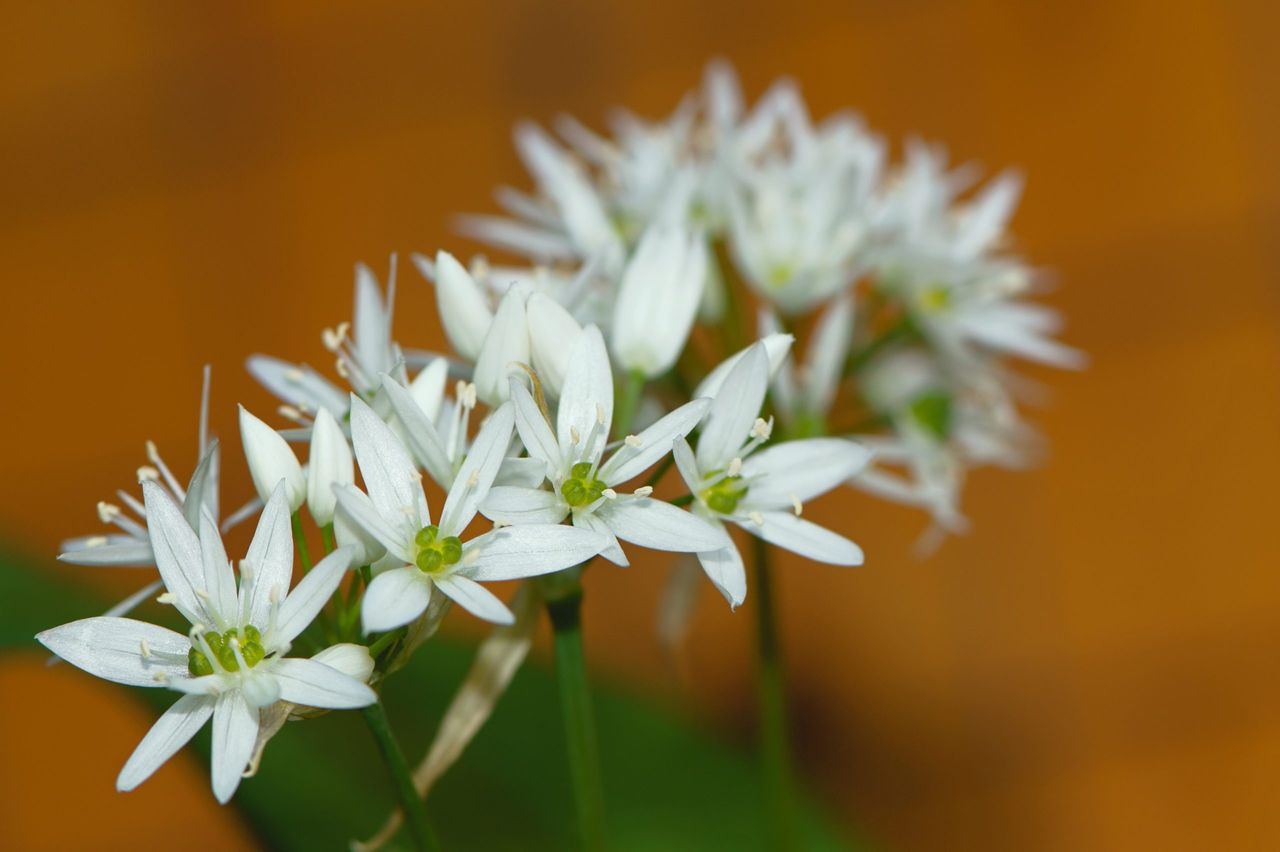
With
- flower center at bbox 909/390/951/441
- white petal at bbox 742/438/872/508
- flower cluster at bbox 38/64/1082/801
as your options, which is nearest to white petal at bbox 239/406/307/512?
flower cluster at bbox 38/64/1082/801

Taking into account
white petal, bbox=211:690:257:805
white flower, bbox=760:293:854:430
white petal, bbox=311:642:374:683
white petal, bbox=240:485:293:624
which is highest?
white flower, bbox=760:293:854:430

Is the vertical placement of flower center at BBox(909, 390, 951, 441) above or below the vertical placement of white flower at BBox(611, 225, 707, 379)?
above

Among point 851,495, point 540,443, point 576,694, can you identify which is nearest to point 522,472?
point 540,443

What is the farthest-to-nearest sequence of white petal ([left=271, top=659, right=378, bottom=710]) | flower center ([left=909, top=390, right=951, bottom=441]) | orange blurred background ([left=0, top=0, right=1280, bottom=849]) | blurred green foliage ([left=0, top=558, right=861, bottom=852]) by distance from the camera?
orange blurred background ([left=0, top=0, right=1280, bottom=849]) → flower center ([left=909, top=390, right=951, bottom=441]) → blurred green foliage ([left=0, top=558, right=861, bottom=852]) → white petal ([left=271, top=659, right=378, bottom=710])

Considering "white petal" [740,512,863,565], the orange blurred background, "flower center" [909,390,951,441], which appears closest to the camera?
"white petal" [740,512,863,565]

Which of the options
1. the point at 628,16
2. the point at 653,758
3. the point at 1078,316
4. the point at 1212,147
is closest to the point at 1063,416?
the point at 1078,316

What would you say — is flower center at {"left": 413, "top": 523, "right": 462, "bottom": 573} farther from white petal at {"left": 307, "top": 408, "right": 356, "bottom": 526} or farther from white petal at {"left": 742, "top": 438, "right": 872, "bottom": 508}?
white petal at {"left": 742, "top": 438, "right": 872, "bottom": 508}

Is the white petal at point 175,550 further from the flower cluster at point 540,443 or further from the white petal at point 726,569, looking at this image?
the white petal at point 726,569
